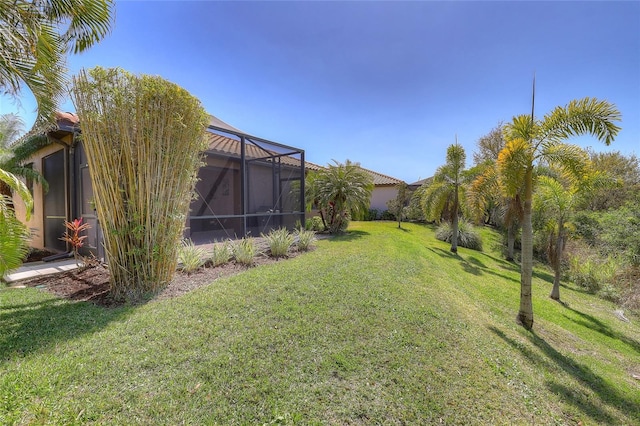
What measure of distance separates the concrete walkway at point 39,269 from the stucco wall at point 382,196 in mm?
21113

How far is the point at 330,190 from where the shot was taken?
12344 mm

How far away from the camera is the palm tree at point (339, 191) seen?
12.3 meters

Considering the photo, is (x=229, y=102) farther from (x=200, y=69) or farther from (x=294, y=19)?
(x=294, y=19)

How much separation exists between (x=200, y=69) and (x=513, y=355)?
983 cm

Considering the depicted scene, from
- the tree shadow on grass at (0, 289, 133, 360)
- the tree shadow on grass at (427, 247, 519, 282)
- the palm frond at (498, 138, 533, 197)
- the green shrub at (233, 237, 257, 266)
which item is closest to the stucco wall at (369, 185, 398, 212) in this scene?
the tree shadow on grass at (427, 247, 519, 282)

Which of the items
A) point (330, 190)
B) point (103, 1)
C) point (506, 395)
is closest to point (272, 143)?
point (330, 190)

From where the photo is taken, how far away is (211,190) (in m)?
8.21

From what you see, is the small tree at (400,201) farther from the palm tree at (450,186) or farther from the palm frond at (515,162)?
the palm frond at (515,162)

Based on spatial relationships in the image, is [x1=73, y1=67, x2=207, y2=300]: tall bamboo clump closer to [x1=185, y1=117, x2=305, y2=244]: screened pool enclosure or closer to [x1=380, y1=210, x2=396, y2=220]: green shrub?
[x1=185, y1=117, x2=305, y2=244]: screened pool enclosure

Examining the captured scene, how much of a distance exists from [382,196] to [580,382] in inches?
829

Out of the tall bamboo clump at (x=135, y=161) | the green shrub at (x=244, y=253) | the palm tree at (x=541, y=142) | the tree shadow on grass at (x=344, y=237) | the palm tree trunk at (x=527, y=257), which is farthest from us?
the tree shadow on grass at (x=344, y=237)

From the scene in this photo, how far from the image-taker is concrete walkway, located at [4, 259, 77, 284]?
5.45 meters

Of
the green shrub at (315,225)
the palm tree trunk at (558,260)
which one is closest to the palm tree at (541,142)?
the palm tree trunk at (558,260)

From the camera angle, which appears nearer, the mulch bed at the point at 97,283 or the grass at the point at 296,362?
the grass at the point at 296,362
